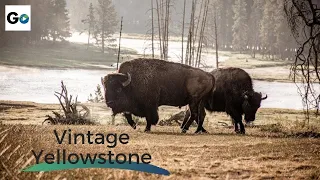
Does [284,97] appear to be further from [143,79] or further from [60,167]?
[60,167]

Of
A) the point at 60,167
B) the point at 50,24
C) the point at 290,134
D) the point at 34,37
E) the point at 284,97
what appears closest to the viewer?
the point at 60,167

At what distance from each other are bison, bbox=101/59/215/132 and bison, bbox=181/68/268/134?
0.76 metres

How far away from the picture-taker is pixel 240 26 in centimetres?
5706

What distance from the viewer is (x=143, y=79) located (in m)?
9.82

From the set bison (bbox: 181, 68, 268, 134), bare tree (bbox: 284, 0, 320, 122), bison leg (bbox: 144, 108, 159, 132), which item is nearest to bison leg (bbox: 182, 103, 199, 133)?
bison leg (bbox: 144, 108, 159, 132)

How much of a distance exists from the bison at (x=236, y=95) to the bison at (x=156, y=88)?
0.76m

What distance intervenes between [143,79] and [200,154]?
4159 millimetres

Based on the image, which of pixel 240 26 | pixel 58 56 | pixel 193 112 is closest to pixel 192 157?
pixel 193 112

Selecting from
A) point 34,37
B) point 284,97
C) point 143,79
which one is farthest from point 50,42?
point 143,79

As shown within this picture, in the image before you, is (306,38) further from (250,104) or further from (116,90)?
(116,90)

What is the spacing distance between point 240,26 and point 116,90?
49.9 meters

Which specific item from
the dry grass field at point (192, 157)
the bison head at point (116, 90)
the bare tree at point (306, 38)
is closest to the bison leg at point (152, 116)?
the bison head at point (116, 90)

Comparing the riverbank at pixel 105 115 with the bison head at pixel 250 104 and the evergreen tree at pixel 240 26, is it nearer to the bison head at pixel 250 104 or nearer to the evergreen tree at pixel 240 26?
the bison head at pixel 250 104

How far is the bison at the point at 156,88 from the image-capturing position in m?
9.66
